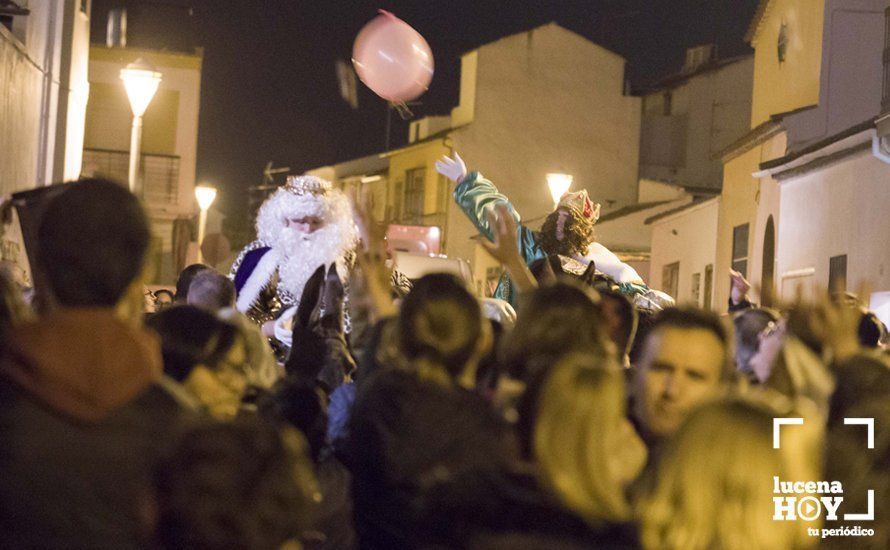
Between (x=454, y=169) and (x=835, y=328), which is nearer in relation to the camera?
(x=835, y=328)

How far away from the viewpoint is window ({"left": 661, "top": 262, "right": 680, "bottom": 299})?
38.9 metres

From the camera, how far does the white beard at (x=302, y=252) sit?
916cm

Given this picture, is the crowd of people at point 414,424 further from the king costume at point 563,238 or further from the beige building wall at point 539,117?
the beige building wall at point 539,117

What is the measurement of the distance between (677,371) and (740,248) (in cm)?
2810

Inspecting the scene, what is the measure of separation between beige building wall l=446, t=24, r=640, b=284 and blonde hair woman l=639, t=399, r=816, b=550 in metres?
44.4

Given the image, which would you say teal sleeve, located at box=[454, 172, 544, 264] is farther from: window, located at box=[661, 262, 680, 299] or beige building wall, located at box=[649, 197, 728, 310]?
window, located at box=[661, 262, 680, 299]

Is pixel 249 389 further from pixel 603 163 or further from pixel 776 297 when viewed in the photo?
pixel 603 163

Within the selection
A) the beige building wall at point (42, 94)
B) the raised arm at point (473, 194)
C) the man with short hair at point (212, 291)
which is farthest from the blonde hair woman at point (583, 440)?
the beige building wall at point (42, 94)

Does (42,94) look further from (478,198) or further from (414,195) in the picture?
(414,195)

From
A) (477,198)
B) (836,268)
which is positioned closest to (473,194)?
(477,198)

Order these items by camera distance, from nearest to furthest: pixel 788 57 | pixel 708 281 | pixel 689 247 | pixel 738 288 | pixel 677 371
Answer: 1. pixel 677 371
2. pixel 738 288
3. pixel 788 57
4. pixel 708 281
5. pixel 689 247

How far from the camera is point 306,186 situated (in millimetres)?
9484

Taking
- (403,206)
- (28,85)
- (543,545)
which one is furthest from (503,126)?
(543,545)

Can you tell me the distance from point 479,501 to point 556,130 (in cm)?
4590
